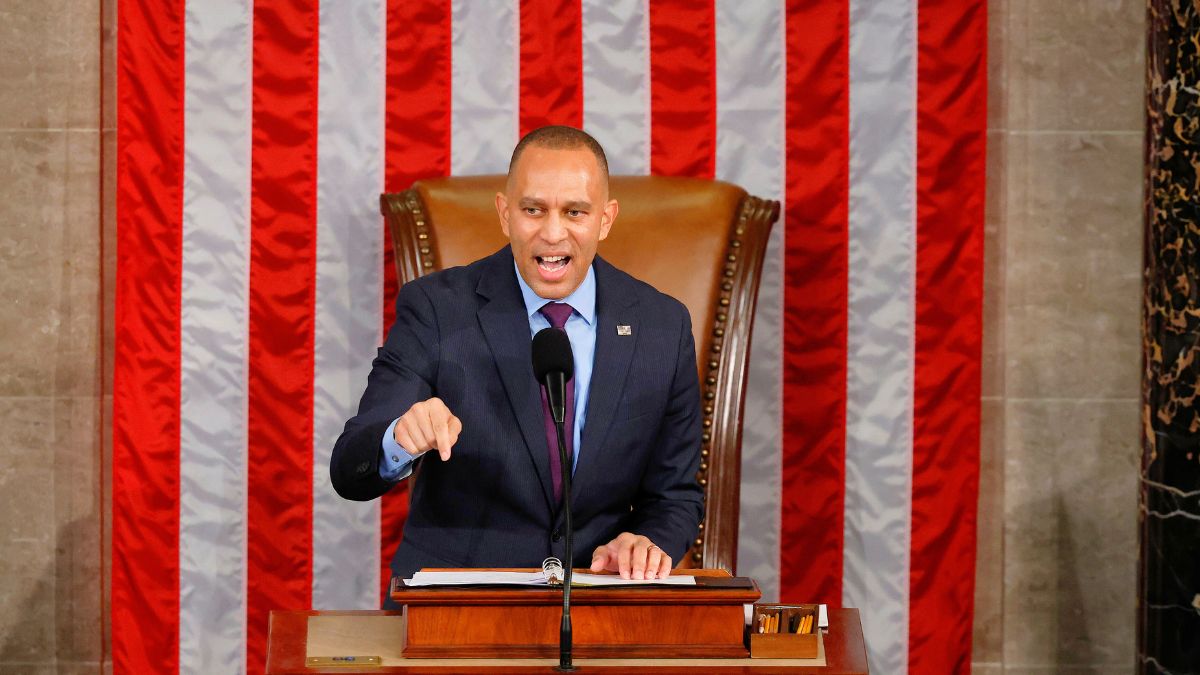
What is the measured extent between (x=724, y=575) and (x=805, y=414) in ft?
4.47

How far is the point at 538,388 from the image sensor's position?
2.50 metres

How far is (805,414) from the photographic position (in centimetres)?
335

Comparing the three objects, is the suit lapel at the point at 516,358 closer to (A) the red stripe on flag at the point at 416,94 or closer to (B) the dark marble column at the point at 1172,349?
(A) the red stripe on flag at the point at 416,94

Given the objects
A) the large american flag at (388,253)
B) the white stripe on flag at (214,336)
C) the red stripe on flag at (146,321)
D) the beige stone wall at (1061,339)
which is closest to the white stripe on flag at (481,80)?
the large american flag at (388,253)

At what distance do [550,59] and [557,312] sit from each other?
3.18 feet

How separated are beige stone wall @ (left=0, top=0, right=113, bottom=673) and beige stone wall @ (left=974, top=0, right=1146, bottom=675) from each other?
227cm

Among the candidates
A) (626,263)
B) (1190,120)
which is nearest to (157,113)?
(626,263)

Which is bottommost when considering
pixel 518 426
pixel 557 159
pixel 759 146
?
pixel 518 426

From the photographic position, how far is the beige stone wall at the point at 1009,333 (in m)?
3.30

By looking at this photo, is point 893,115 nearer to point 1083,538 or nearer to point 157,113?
point 1083,538

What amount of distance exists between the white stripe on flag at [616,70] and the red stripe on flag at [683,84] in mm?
23

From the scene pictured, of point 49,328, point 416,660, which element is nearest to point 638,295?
point 416,660

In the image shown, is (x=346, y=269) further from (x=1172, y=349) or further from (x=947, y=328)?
(x=1172, y=349)

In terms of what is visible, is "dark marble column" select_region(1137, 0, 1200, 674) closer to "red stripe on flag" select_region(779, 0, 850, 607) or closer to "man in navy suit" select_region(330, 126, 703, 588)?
"red stripe on flag" select_region(779, 0, 850, 607)
